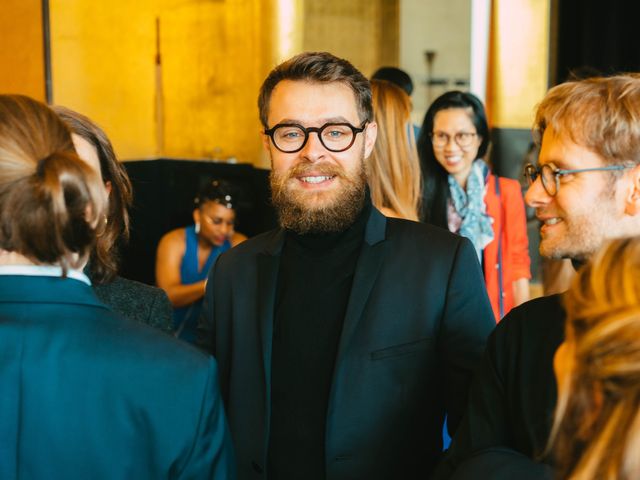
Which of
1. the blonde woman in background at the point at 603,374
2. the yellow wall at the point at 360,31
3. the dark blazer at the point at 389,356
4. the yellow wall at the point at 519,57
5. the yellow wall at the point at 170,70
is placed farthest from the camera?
the yellow wall at the point at 519,57

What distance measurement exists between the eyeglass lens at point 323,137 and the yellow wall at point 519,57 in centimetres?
499

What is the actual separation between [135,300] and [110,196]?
274mm

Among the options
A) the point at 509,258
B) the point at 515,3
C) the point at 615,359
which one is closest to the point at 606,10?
the point at 515,3

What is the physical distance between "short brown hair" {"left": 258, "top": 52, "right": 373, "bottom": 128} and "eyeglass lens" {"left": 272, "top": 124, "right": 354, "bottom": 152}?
0.08m

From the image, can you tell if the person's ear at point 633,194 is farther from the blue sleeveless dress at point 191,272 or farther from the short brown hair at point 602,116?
the blue sleeveless dress at point 191,272

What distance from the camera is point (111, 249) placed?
1.95m

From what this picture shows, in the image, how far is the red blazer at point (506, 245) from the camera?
3.47 m

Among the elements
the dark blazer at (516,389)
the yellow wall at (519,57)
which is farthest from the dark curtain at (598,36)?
the dark blazer at (516,389)

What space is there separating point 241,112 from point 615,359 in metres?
6.32

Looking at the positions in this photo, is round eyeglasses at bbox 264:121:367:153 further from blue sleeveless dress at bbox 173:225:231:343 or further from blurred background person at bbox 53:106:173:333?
blue sleeveless dress at bbox 173:225:231:343

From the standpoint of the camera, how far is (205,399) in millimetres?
1356

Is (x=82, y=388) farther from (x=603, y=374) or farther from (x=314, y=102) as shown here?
(x=314, y=102)

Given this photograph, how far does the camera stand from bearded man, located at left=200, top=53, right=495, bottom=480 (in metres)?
1.80

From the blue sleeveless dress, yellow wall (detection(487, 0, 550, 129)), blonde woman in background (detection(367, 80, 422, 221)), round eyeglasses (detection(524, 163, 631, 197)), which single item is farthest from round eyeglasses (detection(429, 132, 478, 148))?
yellow wall (detection(487, 0, 550, 129))
